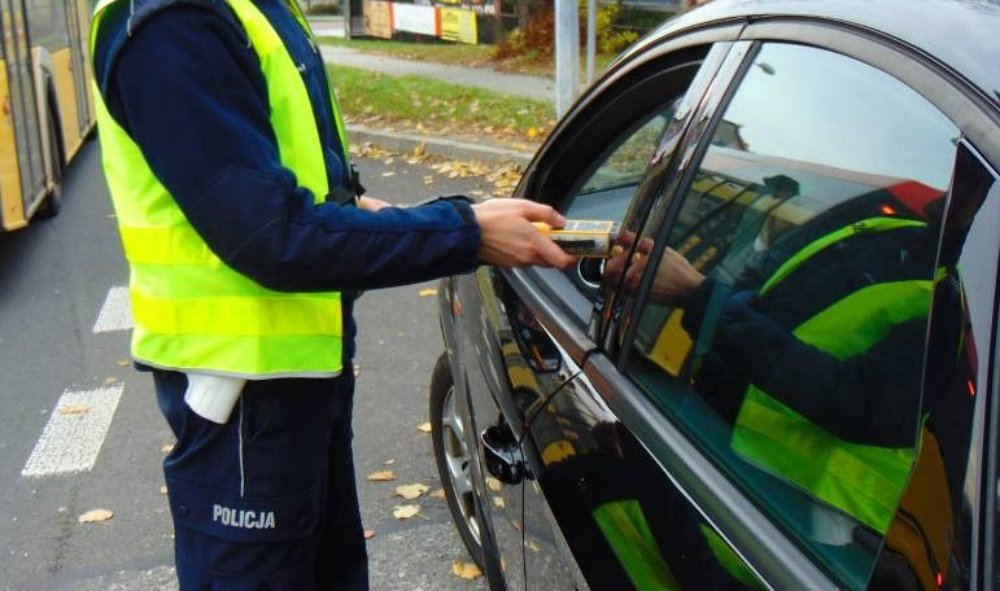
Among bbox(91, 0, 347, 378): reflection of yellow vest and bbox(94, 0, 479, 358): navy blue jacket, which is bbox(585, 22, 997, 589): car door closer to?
→ bbox(94, 0, 479, 358): navy blue jacket

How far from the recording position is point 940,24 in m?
1.32

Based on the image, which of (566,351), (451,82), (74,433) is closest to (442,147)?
(451,82)

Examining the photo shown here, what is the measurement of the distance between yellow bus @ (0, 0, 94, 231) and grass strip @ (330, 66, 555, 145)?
2815 millimetres

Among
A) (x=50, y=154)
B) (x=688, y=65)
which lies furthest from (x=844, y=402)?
(x=50, y=154)

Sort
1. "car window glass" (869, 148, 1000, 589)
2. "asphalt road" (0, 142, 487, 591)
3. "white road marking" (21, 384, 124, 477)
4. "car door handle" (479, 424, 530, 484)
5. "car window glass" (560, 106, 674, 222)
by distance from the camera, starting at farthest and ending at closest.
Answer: "white road marking" (21, 384, 124, 477)
"asphalt road" (0, 142, 487, 591)
"car window glass" (560, 106, 674, 222)
"car door handle" (479, 424, 530, 484)
"car window glass" (869, 148, 1000, 589)

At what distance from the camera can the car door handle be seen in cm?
218

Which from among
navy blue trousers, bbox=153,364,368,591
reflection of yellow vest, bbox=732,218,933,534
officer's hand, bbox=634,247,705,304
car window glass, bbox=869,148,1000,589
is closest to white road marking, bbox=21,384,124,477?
navy blue trousers, bbox=153,364,368,591

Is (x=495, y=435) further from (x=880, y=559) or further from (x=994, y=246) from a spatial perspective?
(x=994, y=246)

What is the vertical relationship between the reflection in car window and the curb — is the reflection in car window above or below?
above

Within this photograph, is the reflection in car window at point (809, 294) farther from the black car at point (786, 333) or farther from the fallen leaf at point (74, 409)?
the fallen leaf at point (74, 409)

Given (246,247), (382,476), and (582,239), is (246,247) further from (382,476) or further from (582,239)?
(382,476)

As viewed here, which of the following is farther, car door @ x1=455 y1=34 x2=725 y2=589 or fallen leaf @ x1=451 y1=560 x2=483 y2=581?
fallen leaf @ x1=451 y1=560 x2=483 y2=581

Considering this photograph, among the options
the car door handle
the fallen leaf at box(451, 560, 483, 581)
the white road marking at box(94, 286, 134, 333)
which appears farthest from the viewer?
the white road marking at box(94, 286, 134, 333)

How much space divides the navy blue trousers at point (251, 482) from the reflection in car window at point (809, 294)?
0.64m
